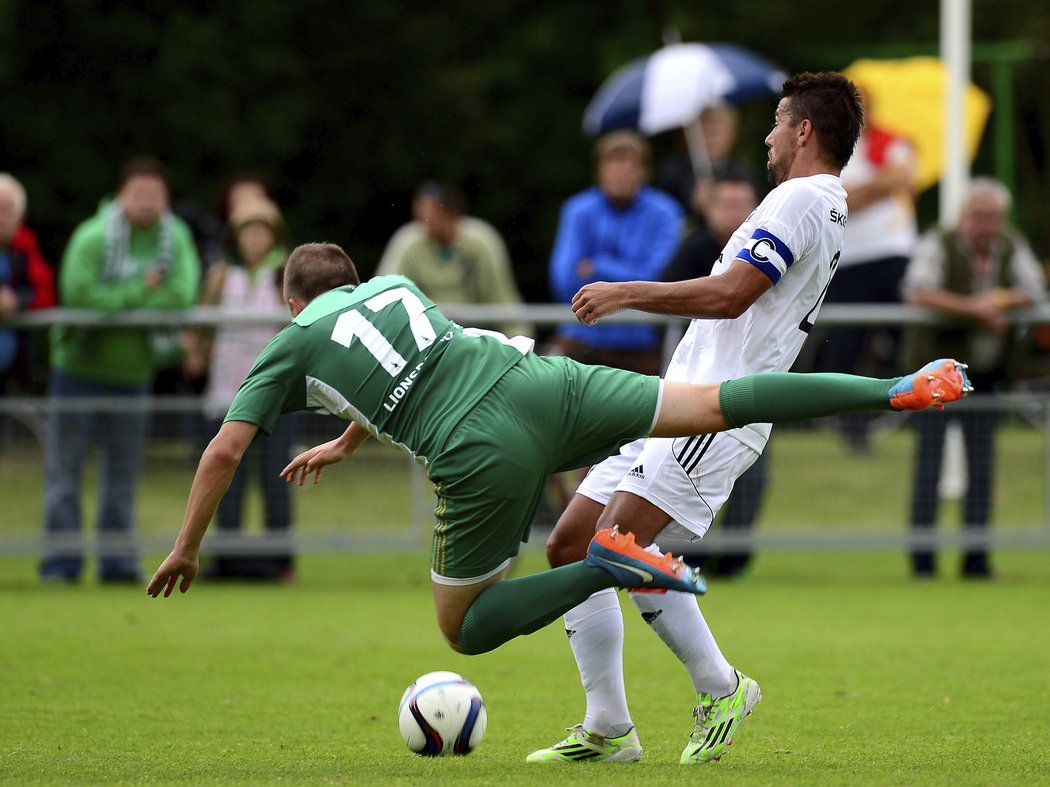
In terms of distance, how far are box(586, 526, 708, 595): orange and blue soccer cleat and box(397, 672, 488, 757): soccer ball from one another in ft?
2.84

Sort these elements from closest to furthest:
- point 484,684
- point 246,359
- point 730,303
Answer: point 730,303, point 484,684, point 246,359

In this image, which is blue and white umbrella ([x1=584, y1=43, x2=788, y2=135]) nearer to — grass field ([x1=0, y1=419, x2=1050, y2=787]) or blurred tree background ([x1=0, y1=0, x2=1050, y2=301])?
grass field ([x1=0, y1=419, x2=1050, y2=787])

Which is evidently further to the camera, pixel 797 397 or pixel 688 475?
pixel 688 475

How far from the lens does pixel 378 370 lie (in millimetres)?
5617

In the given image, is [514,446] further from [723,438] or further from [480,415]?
[723,438]

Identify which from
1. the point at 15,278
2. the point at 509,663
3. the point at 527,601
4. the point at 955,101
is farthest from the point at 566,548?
the point at 955,101

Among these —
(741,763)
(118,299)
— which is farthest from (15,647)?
(741,763)

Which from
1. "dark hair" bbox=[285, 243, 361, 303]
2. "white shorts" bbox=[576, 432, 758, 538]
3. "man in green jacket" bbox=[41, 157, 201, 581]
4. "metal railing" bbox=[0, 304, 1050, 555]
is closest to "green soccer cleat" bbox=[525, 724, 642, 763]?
"white shorts" bbox=[576, 432, 758, 538]

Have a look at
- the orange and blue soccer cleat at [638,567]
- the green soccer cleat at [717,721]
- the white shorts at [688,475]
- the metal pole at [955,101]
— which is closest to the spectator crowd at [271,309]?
the metal pole at [955,101]

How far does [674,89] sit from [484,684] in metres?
9.07

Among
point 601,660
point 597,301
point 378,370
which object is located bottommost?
point 601,660

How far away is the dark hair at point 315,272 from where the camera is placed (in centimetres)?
589

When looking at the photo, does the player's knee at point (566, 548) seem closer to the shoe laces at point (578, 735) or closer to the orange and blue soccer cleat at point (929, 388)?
the shoe laces at point (578, 735)

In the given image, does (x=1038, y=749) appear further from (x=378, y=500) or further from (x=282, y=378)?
(x=378, y=500)
